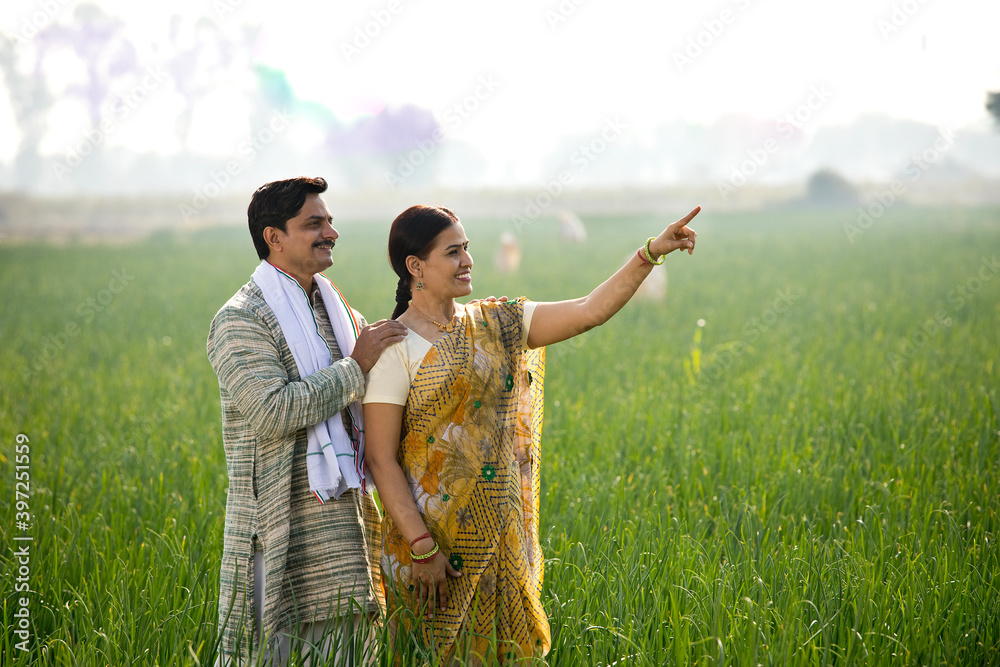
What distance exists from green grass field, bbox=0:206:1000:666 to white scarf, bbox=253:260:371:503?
1.28ft

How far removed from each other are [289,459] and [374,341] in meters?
0.42

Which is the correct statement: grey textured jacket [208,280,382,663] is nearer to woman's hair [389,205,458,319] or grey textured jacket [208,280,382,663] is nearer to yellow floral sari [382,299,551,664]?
yellow floral sari [382,299,551,664]

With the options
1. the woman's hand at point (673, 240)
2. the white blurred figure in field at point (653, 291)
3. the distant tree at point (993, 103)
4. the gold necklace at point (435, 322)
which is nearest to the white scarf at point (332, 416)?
the gold necklace at point (435, 322)

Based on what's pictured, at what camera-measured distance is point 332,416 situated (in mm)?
2238

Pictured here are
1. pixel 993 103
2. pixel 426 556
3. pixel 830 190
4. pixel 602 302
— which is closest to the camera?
pixel 426 556

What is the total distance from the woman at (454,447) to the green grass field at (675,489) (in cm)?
35

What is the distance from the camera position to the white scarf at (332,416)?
219 centimetres

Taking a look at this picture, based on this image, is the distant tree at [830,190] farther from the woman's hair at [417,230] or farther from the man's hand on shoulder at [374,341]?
the man's hand on shoulder at [374,341]

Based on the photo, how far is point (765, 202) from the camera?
45.7 meters

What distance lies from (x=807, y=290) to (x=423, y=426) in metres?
11.3

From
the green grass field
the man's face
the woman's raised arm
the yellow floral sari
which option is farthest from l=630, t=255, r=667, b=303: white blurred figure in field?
the man's face

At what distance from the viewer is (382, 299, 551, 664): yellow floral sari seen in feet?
7.41

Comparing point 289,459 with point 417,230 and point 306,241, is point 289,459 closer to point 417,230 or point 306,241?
point 306,241

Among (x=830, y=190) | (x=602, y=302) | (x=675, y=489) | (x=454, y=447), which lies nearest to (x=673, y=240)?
(x=602, y=302)
